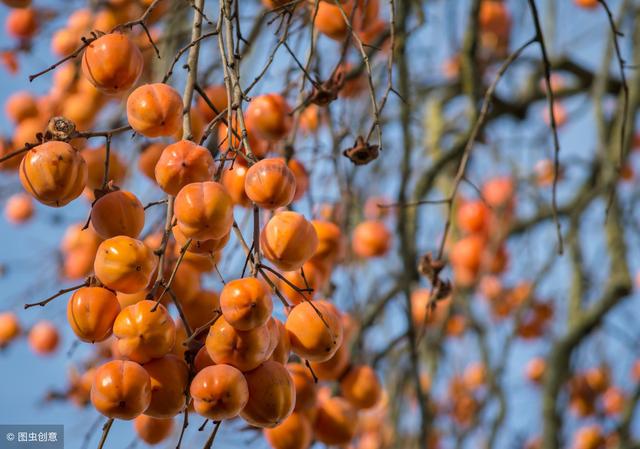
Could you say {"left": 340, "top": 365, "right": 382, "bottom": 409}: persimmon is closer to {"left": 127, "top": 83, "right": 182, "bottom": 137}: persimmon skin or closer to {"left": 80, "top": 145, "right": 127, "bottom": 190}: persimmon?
{"left": 80, "top": 145, "right": 127, "bottom": 190}: persimmon

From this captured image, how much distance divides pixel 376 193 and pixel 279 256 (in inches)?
73.1

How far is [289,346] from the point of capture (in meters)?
1.00

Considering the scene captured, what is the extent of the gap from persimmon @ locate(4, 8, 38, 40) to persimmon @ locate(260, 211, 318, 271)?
1591mm

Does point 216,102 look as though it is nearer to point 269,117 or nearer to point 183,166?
point 269,117

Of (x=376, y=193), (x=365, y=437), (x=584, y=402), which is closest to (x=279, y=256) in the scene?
(x=376, y=193)

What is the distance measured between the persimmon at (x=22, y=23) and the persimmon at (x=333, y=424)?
147cm

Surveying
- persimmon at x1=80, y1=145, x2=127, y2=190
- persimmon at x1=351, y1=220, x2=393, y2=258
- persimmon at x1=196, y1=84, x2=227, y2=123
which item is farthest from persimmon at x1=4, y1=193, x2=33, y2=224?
persimmon at x1=196, y1=84, x2=227, y2=123

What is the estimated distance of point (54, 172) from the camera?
0.97m

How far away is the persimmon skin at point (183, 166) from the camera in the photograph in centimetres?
93

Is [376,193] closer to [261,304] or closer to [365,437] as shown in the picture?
[365,437]

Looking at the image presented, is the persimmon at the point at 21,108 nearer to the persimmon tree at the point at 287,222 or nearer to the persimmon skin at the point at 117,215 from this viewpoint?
the persimmon tree at the point at 287,222

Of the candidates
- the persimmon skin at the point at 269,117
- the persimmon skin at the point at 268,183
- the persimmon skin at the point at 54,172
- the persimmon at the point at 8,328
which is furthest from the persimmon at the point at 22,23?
the persimmon skin at the point at 268,183

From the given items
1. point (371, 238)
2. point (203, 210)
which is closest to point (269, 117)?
point (203, 210)

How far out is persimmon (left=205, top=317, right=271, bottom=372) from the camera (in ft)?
2.87
